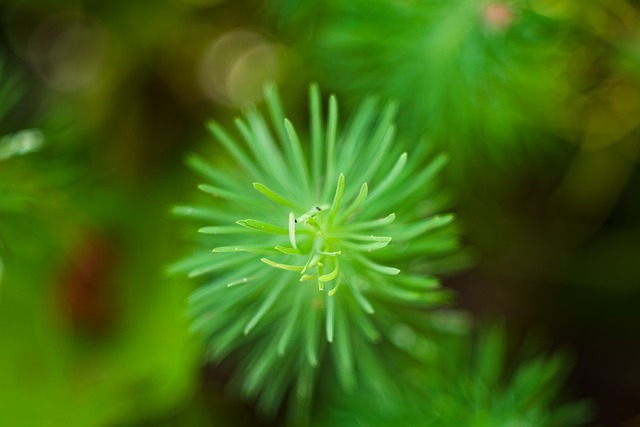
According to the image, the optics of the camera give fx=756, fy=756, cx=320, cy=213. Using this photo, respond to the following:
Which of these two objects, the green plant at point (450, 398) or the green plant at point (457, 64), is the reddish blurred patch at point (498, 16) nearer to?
the green plant at point (457, 64)

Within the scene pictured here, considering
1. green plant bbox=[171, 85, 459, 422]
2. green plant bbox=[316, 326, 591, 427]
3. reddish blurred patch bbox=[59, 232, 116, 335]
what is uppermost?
reddish blurred patch bbox=[59, 232, 116, 335]

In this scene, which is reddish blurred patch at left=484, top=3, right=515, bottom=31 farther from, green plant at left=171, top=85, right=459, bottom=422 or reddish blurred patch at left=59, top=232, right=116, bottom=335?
reddish blurred patch at left=59, top=232, right=116, bottom=335

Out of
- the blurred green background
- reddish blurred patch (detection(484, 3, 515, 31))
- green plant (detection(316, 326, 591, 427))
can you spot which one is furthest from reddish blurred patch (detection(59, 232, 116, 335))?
reddish blurred patch (detection(484, 3, 515, 31))

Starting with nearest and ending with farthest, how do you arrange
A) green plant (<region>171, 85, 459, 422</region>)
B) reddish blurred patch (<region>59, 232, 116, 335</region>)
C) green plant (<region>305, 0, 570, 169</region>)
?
green plant (<region>171, 85, 459, 422</region>) < green plant (<region>305, 0, 570, 169</region>) < reddish blurred patch (<region>59, 232, 116, 335</region>)

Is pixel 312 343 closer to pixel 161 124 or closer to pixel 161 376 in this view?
pixel 161 376

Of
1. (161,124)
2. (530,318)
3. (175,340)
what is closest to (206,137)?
(161,124)

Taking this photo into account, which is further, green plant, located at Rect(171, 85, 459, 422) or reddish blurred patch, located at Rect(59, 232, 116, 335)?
reddish blurred patch, located at Rect(59, 232, 116, 335)

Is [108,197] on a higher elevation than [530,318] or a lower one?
higher

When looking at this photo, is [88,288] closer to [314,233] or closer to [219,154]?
[219,154]

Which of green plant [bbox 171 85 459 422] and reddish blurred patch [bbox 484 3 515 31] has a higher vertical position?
reddish blurred patch [bbox 484 3 515 31]

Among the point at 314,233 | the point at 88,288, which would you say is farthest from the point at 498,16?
the point at 88,288
